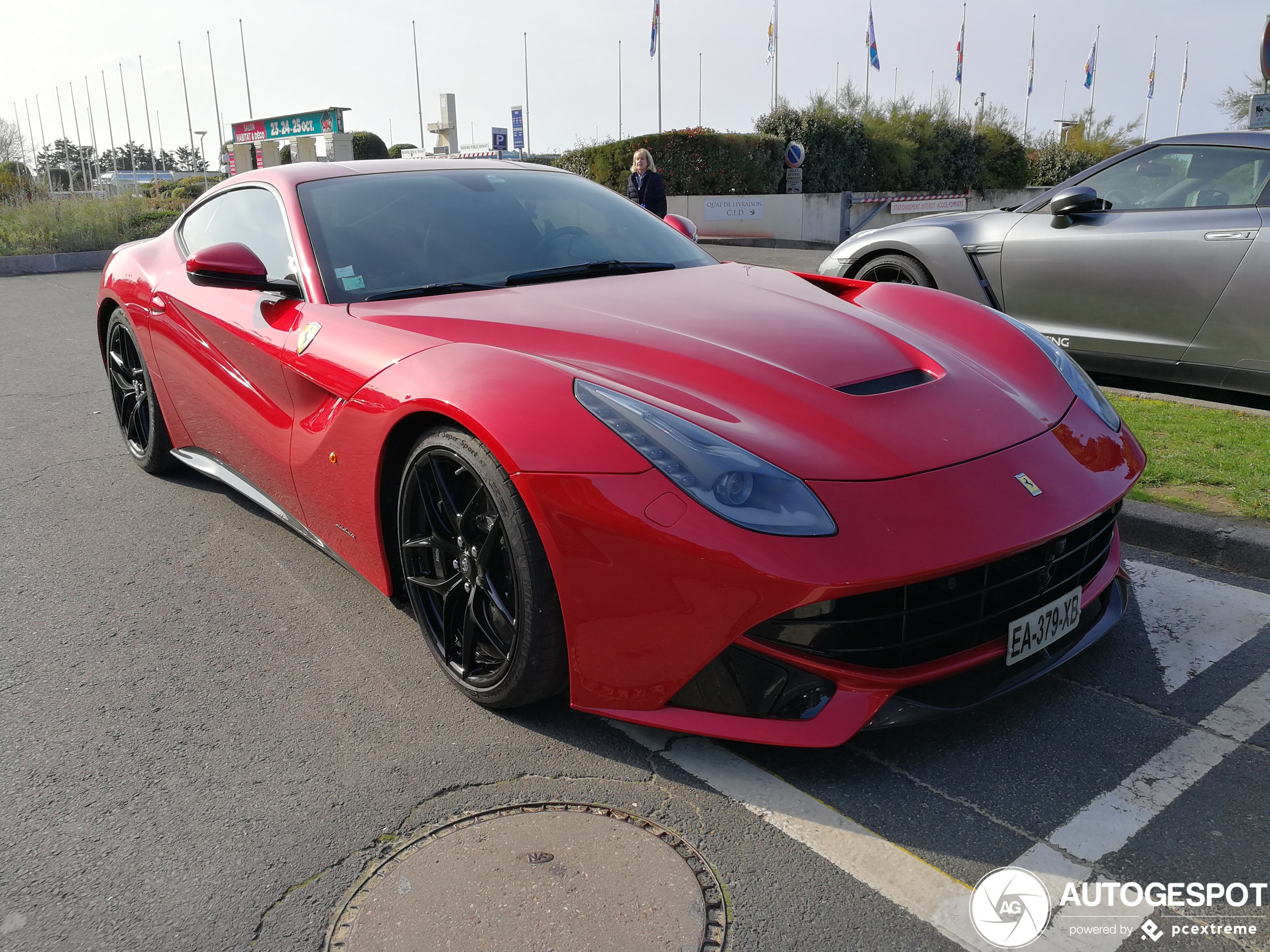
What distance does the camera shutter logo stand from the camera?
1766 millimetres

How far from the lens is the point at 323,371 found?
2.92m

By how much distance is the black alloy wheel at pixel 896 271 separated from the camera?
6004 mm

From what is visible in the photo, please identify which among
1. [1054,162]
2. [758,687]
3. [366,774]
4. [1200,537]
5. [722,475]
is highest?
[1054,162]

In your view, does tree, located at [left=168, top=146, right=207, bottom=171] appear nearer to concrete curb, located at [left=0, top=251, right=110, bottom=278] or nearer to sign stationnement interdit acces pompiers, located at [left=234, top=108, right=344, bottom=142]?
sign stationnement interdit acces pompiers, located at [left=234, top=108, right=344, bottom=142]

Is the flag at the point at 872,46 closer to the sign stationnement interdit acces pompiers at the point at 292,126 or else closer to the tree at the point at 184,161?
the sign stationnement interdit acces pompiers at the point at 292,126

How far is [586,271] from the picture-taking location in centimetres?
337

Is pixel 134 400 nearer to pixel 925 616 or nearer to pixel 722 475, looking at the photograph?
pixel 722 475

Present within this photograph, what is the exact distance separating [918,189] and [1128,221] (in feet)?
72.6

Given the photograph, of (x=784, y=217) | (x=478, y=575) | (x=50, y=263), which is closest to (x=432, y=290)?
(x=478, y=575)

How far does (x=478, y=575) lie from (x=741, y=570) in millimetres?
778

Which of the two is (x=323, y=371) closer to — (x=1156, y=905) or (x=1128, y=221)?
(x=1156, y=905)

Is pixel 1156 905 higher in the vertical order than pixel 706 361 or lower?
lower

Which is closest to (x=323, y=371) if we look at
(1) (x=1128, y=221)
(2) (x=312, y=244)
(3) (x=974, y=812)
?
(2) (x=312, y=244)

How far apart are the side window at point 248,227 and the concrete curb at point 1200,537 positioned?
10.1ft
